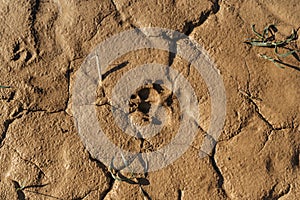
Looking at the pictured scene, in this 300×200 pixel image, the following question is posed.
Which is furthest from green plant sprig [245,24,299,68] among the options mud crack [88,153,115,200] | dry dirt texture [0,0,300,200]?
mud crack [88,153,115,200]

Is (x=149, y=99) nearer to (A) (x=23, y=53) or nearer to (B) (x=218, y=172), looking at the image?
(B) (x=218, y=172)

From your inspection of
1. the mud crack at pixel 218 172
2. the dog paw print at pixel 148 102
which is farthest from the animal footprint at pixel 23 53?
the mud crack at pixel 218 172

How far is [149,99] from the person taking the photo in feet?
9.09

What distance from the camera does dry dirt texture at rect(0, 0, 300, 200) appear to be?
2701 mm

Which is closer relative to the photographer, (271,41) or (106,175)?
(106,175)

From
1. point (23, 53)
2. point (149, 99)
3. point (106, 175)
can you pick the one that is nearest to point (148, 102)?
point (149, 99)

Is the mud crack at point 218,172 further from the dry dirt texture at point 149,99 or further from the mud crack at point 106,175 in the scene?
the mud crack at point 106,175

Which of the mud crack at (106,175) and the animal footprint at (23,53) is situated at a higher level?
the animal footprint at (23,53)

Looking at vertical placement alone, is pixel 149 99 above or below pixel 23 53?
below

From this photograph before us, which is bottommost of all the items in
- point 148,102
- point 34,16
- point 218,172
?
point 218,172

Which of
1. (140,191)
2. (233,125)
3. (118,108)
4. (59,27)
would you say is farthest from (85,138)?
(233,125)

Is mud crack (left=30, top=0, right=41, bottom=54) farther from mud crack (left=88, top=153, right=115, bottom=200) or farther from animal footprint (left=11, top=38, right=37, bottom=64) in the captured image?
mud crack (left=88, top=153, right=115, bottom=200)

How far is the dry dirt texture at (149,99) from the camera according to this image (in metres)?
2.70

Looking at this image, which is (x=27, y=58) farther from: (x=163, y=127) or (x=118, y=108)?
(x=163, y=127)
